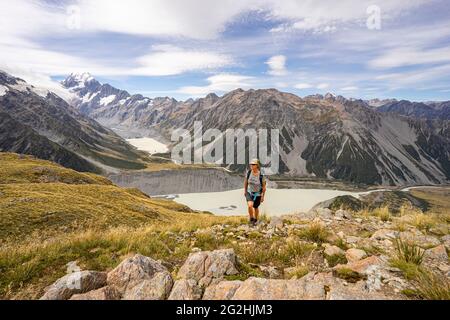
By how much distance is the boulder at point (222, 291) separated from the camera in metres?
6.30

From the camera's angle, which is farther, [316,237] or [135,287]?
[316,237]

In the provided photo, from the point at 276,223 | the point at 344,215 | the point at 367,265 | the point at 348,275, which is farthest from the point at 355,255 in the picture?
the point at 344,215

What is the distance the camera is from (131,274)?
23.7ft

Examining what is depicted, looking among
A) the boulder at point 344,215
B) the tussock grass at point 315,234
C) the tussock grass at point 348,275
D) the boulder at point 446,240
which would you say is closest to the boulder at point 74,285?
the tussock grass at point 348,275

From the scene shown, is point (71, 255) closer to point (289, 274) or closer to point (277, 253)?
point (277, 253)

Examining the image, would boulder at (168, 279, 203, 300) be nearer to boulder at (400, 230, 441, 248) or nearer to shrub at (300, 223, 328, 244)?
shrub at (300, 223, 328, 244)

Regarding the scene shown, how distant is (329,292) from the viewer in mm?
5949

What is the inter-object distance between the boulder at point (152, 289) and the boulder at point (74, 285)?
95 centimetres

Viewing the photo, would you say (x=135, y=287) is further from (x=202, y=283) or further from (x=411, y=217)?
(x=411, y=217)

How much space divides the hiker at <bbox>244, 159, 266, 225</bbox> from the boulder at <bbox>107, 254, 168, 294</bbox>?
27.5 feet

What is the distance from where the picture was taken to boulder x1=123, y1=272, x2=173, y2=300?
20.3ft

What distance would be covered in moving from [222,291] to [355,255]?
17.0 ft
